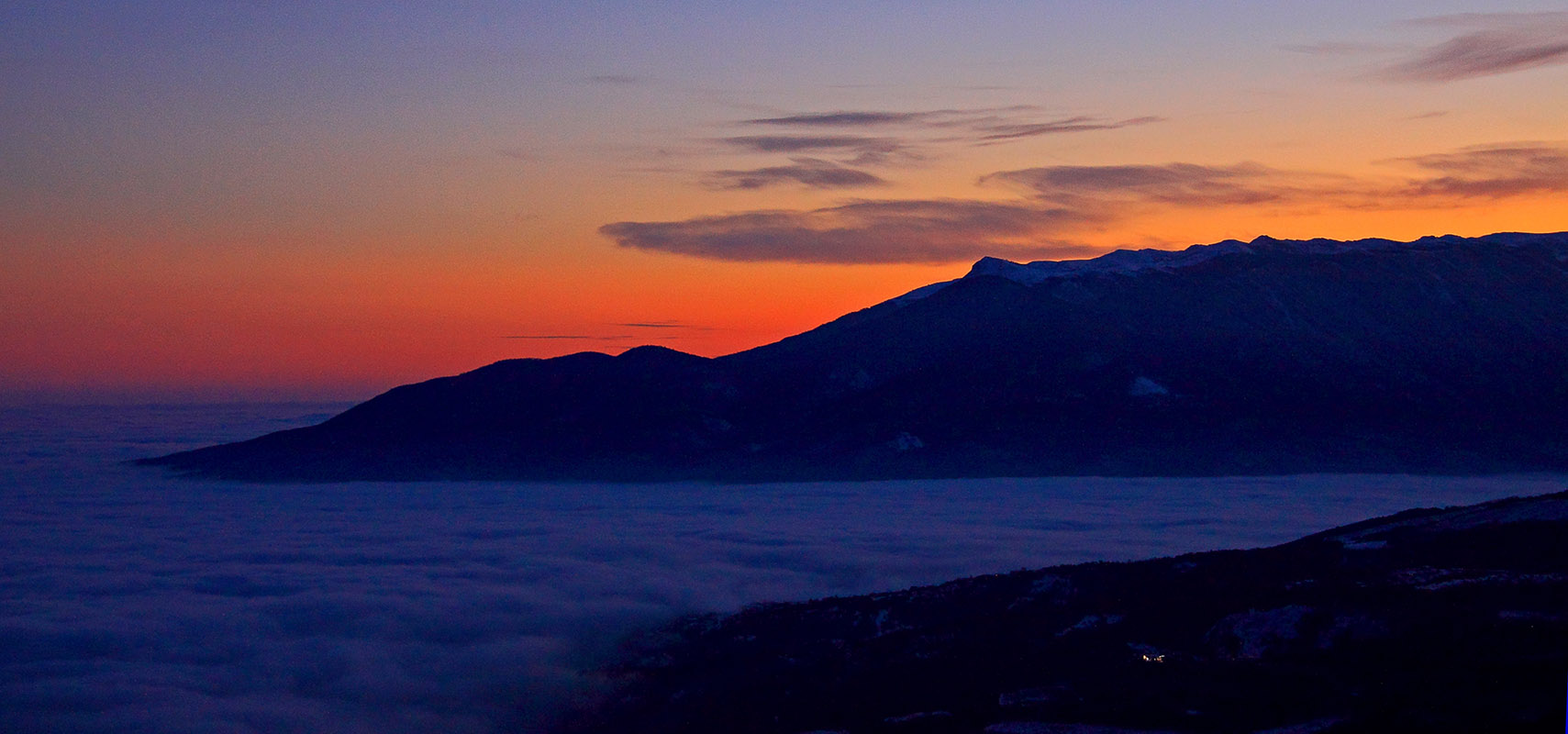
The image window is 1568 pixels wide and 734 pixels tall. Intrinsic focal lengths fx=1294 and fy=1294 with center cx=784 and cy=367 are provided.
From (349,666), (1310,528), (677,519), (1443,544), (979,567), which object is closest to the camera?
(1443,544)

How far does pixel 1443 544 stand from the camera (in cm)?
5338

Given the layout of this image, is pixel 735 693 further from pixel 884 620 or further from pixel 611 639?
pixel 611 639

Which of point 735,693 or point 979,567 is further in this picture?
point 979,567

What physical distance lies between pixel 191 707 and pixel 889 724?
4524cm

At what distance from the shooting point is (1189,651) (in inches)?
1743

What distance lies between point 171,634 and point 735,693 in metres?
53.9

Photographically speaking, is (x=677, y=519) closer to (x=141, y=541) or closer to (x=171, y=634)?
(x=141, y=541)

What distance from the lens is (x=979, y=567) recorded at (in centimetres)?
10525

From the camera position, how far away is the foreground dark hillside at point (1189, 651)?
3425 centimetres

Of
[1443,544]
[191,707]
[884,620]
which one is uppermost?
[1443,544]

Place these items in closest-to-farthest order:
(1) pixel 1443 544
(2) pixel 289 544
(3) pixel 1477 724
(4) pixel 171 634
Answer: (3) pixel 1477 724 → (1) pixel 1443 544 → (4) pixel 171 634 → (2) pixel 289 544

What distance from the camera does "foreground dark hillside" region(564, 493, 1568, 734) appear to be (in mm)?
34250

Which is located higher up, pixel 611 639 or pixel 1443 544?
pixel 1443 544

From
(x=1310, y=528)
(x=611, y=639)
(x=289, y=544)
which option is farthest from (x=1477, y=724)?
(x=289, y=544)
